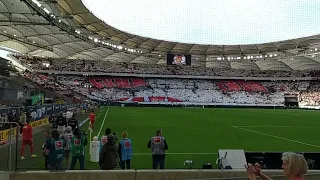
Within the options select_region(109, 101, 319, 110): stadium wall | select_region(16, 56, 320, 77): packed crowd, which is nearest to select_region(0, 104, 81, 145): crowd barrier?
select_region(109, 101, 319, 110): stadium wall

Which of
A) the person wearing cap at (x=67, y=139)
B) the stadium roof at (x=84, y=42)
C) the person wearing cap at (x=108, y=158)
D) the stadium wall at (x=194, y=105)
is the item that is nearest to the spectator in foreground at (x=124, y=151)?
the person wearing cap at (x=67, y=139)

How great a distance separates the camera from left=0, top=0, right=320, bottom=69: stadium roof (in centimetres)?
4009

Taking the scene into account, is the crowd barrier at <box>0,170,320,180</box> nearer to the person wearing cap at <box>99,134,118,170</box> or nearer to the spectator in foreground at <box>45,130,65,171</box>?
the person wearing cap at <box>99,134,118,170</box>

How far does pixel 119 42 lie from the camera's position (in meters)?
66.2

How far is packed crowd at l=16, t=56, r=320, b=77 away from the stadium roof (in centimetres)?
145

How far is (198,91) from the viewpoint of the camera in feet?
269

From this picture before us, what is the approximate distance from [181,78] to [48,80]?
3130 cm

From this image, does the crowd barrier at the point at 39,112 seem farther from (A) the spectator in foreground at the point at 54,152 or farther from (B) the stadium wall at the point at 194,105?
(B) the stadium wall at the point at 194,105

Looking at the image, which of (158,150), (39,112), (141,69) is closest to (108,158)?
(158,150)

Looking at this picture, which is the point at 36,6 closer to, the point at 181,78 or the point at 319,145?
the point at 319,145

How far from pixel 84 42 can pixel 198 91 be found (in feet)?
98.9

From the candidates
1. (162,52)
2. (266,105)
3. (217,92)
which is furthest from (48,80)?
(266,105)

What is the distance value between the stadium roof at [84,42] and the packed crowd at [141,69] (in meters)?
1.45

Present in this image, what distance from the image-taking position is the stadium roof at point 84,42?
40.1 m
